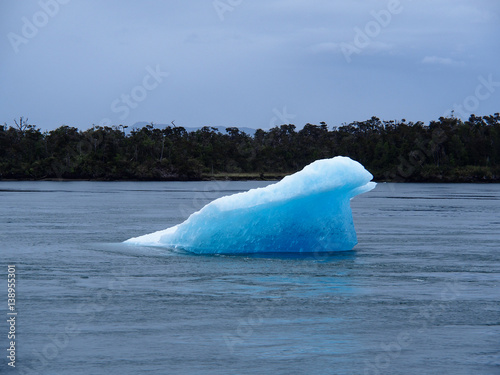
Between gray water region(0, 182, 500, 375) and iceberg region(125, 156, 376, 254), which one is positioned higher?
iceberg region(125, 156, 376, 254)

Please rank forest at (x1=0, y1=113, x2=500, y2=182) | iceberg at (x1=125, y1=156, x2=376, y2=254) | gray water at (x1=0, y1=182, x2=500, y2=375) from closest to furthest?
gray water at (x1=0, y1=182, x2=500, y2=375)
iceberg at (x1=125, y1=156, x2=376, y2=254)
forest at (x1=0, y1=113, x2=500, y2=182)

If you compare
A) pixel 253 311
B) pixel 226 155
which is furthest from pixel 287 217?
pixel 226 155

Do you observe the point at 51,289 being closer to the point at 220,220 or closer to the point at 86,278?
the point at 86,278

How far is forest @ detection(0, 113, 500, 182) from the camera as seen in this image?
14400cm

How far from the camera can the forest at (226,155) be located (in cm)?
14400

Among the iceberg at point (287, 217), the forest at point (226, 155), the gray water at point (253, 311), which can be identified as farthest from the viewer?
the forest at point (226, 155)

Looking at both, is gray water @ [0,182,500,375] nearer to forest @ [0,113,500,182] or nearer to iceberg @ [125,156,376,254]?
iceberg @ [125,156,376,254]

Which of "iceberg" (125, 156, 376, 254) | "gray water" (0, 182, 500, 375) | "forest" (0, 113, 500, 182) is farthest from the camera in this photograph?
"forest" (0, 113, 500, 182)

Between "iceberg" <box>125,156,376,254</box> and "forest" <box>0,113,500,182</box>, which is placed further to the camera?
"forest" <box>0,113,500,182</box>

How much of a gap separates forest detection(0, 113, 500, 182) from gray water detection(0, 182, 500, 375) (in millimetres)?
120246

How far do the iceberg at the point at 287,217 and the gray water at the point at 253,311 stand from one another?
2.09 ft

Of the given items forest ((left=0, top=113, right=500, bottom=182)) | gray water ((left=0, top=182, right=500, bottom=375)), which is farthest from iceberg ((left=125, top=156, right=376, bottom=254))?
forest ((left=0, top=113, right=500, bottom=182))

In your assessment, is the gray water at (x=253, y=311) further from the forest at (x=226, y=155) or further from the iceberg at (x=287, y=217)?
the forest at (x=226, y=155)

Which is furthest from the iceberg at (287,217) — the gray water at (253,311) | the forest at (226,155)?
the forest at (226,155)
